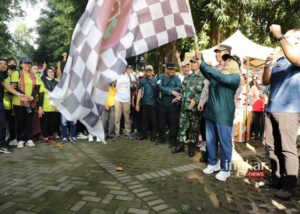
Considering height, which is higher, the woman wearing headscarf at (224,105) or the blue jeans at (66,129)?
the woman wearing headscarf at (224,105)

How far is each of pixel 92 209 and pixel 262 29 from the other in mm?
15596

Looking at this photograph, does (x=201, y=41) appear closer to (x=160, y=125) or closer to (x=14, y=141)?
(x=160, y=125)

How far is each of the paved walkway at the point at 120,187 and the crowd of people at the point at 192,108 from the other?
14.9 inches

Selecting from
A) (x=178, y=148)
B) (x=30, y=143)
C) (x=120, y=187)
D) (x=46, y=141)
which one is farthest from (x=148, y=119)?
(x=120, y=187)

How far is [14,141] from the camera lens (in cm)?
738

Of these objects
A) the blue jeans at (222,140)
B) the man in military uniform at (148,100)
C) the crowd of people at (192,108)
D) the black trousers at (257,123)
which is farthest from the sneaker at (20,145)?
the black trousers at (257,123)

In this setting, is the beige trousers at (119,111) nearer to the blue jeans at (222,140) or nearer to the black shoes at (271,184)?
the blue jeans at (222,140)

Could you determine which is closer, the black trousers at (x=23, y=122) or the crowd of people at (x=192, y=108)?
the crowd of people at (x=192, y=108)

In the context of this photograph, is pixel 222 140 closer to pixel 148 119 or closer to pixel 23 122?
pixel 148 119

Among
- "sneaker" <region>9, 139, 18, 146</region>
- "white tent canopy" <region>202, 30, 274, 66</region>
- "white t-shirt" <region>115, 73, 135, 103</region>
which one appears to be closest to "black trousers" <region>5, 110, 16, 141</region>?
"sneaker" <region>9, 139, 18, 146</region>

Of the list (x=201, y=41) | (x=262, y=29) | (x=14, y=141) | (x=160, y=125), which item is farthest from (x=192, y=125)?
(x=262, y=29)

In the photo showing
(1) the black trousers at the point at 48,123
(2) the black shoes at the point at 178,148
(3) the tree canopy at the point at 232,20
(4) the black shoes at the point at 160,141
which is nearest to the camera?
(2) the black shoes at the point at 178,148

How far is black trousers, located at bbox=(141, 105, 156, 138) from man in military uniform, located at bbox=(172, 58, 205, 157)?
64.7 inches

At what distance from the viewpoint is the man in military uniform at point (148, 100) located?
8.06m
